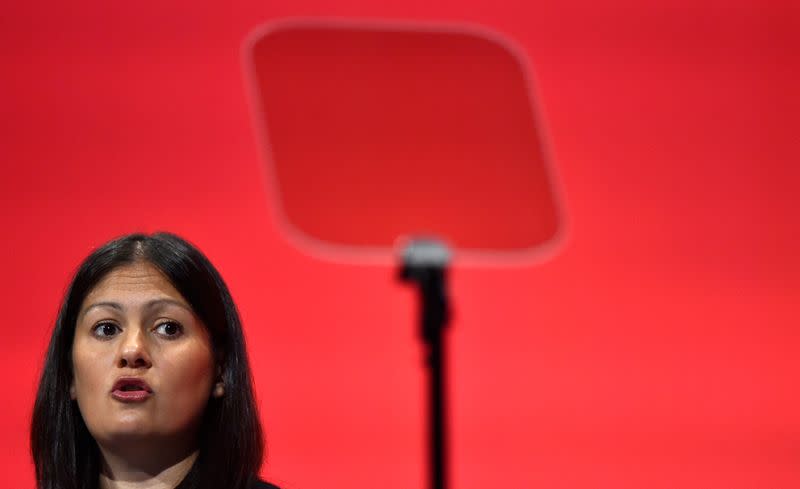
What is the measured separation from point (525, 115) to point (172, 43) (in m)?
0.64

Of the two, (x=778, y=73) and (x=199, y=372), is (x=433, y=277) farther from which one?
(x=778, y=73)

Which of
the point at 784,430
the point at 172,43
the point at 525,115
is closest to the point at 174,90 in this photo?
the point at 172,43

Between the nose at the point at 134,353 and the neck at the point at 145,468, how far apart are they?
132 millimetres

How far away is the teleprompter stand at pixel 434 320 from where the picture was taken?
1.20 metres

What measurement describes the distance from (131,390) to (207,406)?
0.49 feet

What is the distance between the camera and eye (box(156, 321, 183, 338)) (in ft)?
5.42

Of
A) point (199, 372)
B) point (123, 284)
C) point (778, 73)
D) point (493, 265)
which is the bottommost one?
point (199, 372)

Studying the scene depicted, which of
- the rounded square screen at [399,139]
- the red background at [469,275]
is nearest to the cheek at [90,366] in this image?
the red background at [469,275]

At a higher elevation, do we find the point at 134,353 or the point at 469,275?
the point at 469,275

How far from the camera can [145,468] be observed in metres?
1.68

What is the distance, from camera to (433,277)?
1.20 m

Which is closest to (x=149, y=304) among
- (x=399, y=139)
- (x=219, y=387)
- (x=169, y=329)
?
(x=169, y=329)

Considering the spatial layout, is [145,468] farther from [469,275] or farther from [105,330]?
[469,275]

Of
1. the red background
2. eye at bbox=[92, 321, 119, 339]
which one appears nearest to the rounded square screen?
the red background
